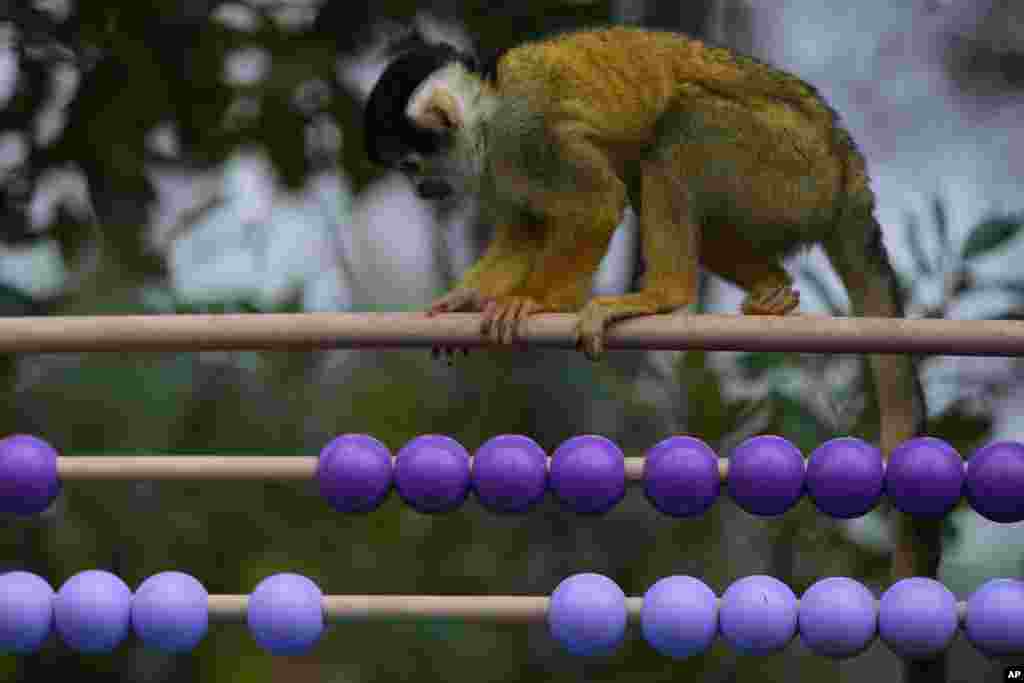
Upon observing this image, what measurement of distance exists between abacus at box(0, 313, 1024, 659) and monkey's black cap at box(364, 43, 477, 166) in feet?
1.26

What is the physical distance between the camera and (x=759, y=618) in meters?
1.62

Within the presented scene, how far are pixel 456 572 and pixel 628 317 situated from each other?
1485 mm

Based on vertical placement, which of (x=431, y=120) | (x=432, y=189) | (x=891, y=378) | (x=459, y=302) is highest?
(x=431, y=120)

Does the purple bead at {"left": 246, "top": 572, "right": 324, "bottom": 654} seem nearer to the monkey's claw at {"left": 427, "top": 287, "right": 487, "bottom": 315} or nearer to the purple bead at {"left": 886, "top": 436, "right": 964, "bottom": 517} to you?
the monkey's claw at {"left": 427, "top": 287, "right": 487, "bottom": 315}

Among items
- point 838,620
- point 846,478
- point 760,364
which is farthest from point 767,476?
point 760,364

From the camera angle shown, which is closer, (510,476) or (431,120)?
(510,476)

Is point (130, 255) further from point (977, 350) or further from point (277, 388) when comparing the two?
point (977, 350)

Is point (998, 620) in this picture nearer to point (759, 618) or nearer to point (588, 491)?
point (759, 618)

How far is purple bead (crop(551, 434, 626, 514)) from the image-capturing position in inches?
67.6

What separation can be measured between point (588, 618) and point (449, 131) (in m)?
0.85

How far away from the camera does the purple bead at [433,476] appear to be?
5.66 feet

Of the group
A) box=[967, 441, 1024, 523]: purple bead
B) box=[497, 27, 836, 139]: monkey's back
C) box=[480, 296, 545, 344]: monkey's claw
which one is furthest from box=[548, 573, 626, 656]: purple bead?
box=[497, 27, 836, 139]: monkey's back

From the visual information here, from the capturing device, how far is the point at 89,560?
3.26 meters

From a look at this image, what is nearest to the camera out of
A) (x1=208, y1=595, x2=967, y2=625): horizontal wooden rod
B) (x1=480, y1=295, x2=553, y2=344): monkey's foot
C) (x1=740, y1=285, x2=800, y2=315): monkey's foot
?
(x1=208, y1=595, x2=967, y2=625): horizontal wooden rod
